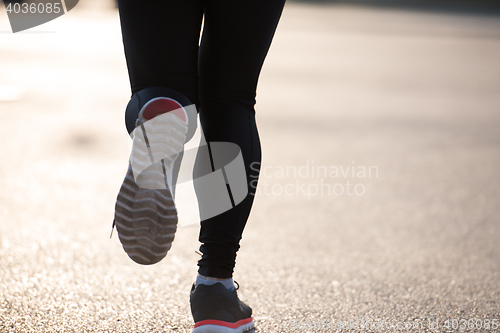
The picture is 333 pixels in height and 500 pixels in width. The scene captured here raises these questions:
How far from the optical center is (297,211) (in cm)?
309

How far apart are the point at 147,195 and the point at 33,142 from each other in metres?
3.16

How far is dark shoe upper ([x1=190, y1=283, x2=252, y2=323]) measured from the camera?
1563mm

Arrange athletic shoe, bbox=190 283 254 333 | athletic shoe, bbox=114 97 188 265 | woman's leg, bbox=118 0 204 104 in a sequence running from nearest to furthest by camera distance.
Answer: athletic shoe, bbox=114 97 188 265 → woman's leg, bbox=118 0 204 104 → athletic shoe, bbox=190 283 254 333

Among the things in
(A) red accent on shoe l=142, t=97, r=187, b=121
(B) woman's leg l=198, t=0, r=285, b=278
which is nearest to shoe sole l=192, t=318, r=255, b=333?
(B) woman's leg l=198, t=0, r=285, b=278

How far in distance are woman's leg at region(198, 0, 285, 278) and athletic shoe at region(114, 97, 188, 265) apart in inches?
8.4

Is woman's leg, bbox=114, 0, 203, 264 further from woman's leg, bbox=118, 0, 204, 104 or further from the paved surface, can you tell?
the paved surface

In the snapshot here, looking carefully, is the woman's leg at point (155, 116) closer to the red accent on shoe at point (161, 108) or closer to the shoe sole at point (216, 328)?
the red accent on shoe at point (161, 108)

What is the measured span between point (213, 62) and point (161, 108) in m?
0.27

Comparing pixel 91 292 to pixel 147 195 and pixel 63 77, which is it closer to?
pixel 147 195

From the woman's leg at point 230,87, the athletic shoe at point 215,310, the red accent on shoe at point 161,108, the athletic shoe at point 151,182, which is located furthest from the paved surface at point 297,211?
the red accent on shoe at point 161,108

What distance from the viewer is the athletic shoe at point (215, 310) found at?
1556 millimetres

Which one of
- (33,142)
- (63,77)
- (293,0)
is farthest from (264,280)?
(293,0)

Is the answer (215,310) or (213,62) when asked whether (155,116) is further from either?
(215,310)

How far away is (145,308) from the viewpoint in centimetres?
184
